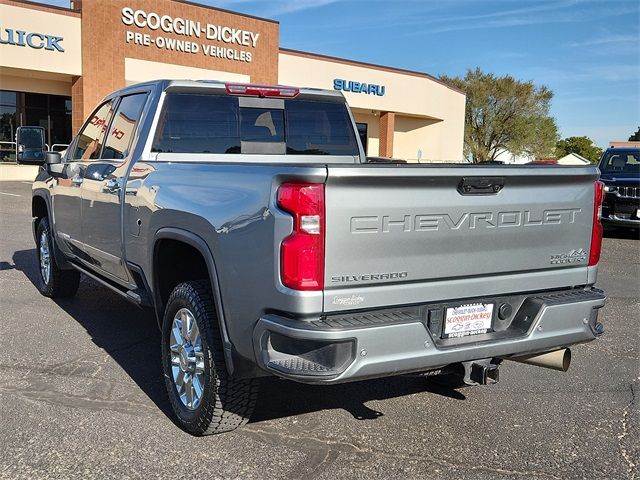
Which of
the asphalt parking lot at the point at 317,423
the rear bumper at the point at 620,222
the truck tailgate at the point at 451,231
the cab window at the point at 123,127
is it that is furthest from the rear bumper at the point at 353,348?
the rear bumper at the point at 620,222

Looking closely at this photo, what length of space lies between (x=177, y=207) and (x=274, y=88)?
1849mm

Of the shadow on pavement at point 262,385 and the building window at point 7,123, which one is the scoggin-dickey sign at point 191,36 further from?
the shadow on pavement at point 262,385

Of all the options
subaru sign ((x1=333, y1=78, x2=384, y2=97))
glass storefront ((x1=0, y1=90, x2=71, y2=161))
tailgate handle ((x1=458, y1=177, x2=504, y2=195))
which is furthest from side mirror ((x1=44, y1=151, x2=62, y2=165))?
subaru sign ((x1=333, y1=78, x2=384, y2=97))

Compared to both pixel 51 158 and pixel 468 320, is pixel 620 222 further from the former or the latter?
pixel 468 320

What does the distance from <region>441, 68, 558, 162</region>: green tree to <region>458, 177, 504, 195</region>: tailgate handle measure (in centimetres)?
5128

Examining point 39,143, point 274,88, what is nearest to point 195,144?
point 274,88

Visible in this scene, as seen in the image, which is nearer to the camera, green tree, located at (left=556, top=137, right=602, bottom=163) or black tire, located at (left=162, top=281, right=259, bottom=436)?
black tire, located at (left=162, top=281, right=259, bottom=436)

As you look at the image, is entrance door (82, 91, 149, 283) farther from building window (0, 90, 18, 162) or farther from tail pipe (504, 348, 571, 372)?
building window (0, 90, 18, 162)

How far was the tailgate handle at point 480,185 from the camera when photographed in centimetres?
325

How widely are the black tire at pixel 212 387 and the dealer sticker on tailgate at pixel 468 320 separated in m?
1.07

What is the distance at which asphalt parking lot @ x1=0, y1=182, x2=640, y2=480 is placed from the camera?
339cm

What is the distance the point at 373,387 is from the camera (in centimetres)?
456

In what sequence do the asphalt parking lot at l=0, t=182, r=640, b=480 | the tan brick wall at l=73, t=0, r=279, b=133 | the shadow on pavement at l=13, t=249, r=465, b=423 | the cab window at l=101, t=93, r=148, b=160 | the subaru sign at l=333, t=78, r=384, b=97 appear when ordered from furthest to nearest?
the subaru sign at l=333, t=78, r=384, b=97 → the tan brick wall at l=73, t=0, r=279, b=133 → the cab window at l=101, t=93, r=148, b=160 → the shadow on pavement at l=13, t=249, r=465, b=423 → the asphalt parking lot at l=0, t=182, r=640, b=480

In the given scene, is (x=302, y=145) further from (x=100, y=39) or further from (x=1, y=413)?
(x=100, y=39)
